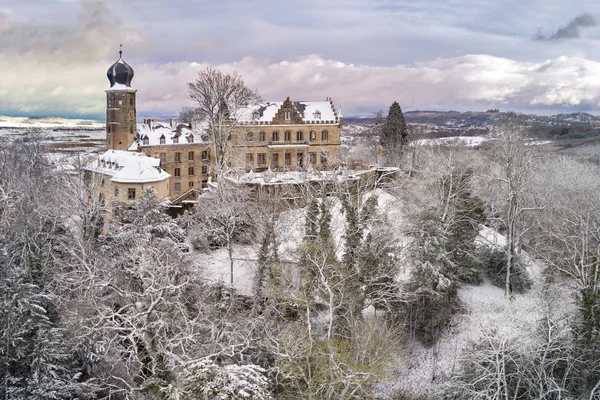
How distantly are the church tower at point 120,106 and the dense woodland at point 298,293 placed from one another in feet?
42.4

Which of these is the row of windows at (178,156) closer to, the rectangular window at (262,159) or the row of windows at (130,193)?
the rectangular window at (262,159)

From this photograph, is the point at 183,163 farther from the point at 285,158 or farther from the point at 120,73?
the point at 285,158

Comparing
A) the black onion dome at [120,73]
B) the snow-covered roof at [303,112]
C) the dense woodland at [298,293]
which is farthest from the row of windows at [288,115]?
the dense woodland at [298,293]

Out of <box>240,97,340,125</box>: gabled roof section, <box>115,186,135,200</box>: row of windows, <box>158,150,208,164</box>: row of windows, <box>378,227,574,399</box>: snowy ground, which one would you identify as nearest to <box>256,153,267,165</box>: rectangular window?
<box>240,97,340,125</box>: gabled roof section

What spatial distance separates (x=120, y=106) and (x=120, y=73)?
130 inches

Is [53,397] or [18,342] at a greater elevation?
[18,342]

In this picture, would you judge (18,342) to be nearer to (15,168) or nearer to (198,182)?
(15,168)

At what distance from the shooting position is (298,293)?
23078 millimetres

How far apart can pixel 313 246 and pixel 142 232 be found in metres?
11.1

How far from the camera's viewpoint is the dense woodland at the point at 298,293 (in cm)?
2131

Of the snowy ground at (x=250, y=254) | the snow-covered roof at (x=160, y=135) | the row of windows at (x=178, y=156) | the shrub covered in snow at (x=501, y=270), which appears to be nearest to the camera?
the snowy ground at (x=250, y=254)

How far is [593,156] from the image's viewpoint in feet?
200

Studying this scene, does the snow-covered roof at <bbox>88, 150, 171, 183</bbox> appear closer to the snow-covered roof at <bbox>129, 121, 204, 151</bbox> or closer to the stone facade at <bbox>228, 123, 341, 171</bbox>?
the snow-covered roof at <bbox>129, 121, 204, 151</bbox>

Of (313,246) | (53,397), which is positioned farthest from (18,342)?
(313,246)
